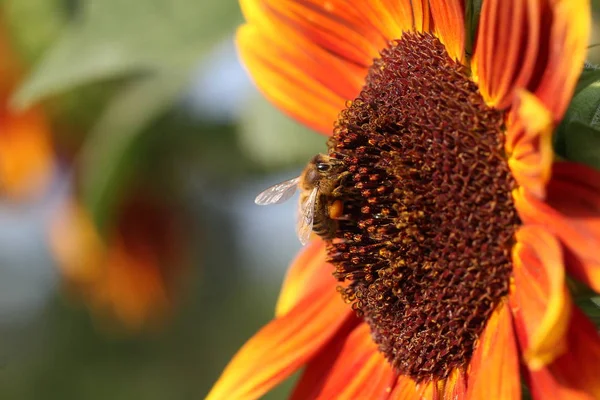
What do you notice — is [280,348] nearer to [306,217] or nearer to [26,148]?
[306,217]

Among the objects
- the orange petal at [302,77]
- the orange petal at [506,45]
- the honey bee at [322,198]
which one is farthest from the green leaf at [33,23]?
the orange petal at [506,45]

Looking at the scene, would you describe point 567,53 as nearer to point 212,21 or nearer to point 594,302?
point 594,302

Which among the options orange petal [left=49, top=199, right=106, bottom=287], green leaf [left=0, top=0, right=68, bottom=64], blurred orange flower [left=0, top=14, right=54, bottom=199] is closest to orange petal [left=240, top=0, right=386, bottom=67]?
green leaf [left=0, top=0, right=68, bottom=64]

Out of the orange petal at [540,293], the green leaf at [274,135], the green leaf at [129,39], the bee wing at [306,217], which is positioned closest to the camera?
the orange petal at [540,293]

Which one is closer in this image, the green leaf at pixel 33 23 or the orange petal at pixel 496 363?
the orange petal at pixel 496 363

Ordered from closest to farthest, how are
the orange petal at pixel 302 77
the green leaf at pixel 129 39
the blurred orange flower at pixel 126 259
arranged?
the orange petal at pixel 302 77 < the green leaf at pixel 129 39 < the blurred orange flower at pixel 126 259

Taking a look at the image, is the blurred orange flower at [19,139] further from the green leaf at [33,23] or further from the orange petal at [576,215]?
the orange petal at [576,215]

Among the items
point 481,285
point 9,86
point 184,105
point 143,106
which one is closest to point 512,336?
point 481,285
